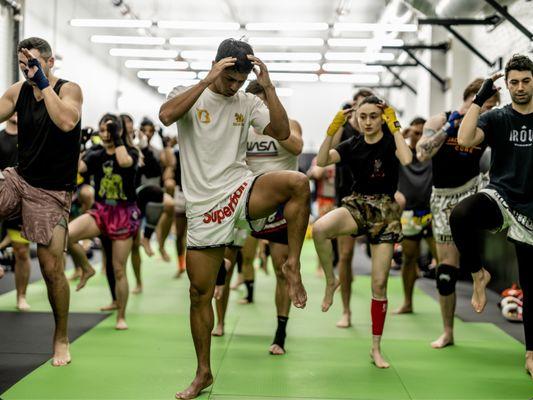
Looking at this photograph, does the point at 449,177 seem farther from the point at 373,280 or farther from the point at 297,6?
the point at 297,6

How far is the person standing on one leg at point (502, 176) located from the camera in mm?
3312

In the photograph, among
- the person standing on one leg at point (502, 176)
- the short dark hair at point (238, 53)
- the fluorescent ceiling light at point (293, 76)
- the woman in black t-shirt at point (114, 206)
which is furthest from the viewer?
the fluorescent ceiling light at point (293, 76)

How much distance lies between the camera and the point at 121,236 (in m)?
4.68

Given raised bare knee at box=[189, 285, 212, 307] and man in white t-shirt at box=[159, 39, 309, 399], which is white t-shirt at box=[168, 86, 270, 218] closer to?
man in white t-shirt at box=[159, 39, 309, 399]

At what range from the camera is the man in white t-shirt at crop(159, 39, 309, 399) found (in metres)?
2.97

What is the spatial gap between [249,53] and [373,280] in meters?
1.65

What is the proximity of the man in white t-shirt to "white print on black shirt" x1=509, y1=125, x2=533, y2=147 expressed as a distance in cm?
131

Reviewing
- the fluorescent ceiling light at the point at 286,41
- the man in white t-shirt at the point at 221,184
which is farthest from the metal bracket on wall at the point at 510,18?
the fluorescent ceiling light at the point at 286,41

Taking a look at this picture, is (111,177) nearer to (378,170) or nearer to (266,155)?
(266,155)

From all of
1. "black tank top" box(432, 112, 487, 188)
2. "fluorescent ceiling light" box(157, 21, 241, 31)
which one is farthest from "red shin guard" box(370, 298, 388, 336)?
"fluorescent ceiling light" box(157, 21, 241, 31)

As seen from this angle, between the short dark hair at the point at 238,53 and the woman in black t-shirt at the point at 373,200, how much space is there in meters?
1.03

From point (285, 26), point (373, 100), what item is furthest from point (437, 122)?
point (285, 26)

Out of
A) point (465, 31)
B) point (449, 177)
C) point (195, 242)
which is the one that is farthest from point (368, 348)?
point (465, 31)

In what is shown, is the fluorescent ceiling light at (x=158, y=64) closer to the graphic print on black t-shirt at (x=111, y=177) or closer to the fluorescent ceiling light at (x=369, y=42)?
the fluorescent ceiling light at (x=369, y=42)
